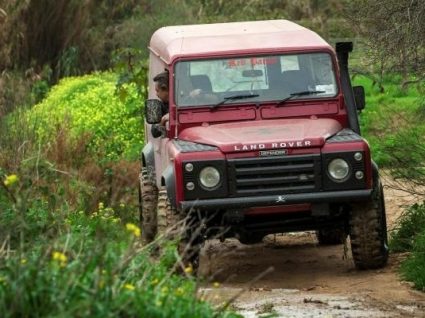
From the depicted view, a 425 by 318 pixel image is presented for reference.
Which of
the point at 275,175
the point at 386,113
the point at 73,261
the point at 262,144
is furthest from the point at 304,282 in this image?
the point at 386,113

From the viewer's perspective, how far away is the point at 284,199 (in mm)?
11555

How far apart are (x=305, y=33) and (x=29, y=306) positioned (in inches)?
281

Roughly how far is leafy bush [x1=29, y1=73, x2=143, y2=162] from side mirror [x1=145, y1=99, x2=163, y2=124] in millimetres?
3590

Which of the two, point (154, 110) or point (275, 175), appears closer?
point (275, 175)

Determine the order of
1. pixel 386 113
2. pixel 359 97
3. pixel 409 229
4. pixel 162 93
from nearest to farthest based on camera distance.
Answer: pixel 359 97 → pixel 162 93 → pixel 409 229 → pixel 386 113

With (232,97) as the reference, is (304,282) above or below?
below

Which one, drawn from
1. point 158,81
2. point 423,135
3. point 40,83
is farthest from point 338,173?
→ point 40,83

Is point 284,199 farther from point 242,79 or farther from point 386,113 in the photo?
point 386,113

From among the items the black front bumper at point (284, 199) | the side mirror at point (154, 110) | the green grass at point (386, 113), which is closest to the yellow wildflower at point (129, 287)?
the black front bumper at point (284, 199)

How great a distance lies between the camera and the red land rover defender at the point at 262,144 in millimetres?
11539

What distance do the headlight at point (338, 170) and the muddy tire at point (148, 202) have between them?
2098 mm

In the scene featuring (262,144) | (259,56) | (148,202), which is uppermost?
(259,56)

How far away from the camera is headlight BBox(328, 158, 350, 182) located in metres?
11.6

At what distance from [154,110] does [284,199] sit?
168 cm
